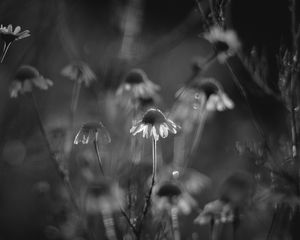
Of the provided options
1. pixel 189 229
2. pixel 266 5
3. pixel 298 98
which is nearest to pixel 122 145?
pixel 189 229

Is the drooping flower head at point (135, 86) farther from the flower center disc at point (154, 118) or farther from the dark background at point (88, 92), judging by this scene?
the flower center disc at point (154, 118)

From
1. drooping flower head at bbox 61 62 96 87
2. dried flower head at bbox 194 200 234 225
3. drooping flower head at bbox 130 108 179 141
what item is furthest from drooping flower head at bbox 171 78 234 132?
dried flower head at bbox 194 200 234 225

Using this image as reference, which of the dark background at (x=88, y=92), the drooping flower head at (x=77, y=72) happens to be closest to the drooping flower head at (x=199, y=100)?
the dark background at (x=88, y=92)

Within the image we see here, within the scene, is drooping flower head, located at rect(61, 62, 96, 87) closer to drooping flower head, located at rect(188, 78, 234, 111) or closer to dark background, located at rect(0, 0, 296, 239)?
dark background, located at rect(0, 0, 296, 239)

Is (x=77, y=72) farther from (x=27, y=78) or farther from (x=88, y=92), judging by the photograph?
(x=88, y=92)

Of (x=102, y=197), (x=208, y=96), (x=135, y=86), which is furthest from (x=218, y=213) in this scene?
(x=135, y=86)

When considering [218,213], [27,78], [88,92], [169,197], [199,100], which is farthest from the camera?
[88,92]

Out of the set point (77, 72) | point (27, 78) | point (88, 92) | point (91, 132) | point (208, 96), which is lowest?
point (91, 132)

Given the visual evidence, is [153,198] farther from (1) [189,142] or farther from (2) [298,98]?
(1) [189,142]
